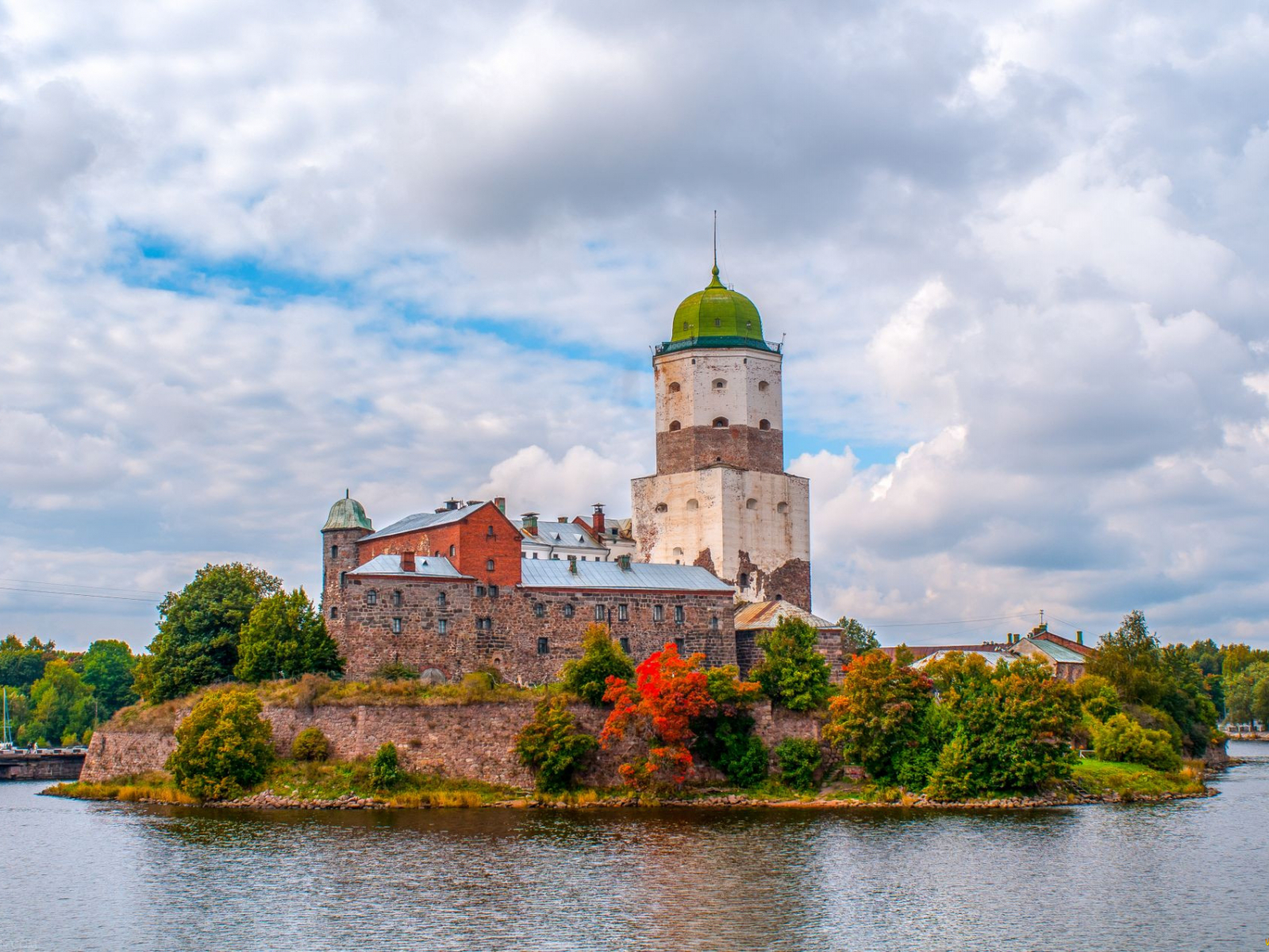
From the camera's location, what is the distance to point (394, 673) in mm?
58188

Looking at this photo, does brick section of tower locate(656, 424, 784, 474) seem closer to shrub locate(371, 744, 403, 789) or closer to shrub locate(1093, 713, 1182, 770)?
shrub locate(1093, 713, 1182, 770)

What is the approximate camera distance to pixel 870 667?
181ft

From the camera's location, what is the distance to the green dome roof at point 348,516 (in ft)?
217

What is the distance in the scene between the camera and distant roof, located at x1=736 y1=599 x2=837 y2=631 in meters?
66.9

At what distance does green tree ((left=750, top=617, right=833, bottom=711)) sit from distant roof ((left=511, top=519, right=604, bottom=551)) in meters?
18.5

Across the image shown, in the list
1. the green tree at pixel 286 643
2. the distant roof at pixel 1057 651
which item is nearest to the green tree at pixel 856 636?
the distant roof at pixel 1057 651

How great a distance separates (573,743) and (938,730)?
14882 millimetres

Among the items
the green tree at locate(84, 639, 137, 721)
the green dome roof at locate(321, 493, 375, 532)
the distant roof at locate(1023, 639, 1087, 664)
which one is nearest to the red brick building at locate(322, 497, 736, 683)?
the green dome roof at locate(321, 493, 375, 532)

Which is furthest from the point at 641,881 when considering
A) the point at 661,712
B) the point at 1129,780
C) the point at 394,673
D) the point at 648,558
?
the point at 648,558

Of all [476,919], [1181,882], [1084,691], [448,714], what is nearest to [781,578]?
[1084,691]

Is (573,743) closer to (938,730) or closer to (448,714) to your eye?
(448,714)

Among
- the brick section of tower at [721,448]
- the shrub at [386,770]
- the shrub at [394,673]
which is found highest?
the brick section of tower at [721,448]

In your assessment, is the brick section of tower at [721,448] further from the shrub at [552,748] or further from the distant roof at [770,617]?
the shrub at [552,748]

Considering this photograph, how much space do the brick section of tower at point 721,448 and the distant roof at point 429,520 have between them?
655 inches
